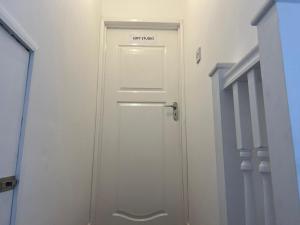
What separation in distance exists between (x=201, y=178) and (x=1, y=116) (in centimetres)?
125

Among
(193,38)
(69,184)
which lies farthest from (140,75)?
(69,184)

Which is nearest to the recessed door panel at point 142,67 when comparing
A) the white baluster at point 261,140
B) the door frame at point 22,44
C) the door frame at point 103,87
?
the door frame at point 103,87

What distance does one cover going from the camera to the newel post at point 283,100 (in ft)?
1.40

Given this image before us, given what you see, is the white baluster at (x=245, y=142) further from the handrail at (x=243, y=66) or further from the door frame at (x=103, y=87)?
the door frame at (x=103, y=87)

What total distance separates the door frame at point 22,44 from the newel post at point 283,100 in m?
0.74

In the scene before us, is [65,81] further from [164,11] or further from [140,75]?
[164,11]

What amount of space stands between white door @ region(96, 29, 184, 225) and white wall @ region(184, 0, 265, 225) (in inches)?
7.7

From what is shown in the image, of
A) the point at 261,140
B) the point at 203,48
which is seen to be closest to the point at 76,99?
the point at 203,48

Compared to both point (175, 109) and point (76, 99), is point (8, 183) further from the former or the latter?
point (175, 109)

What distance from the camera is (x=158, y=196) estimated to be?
6.40ft

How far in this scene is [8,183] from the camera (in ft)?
2.42

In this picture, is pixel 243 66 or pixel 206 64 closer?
pixel 243 66

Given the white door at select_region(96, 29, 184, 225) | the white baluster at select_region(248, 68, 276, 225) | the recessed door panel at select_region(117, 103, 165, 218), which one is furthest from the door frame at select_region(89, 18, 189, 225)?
the white baluster at select_region(248, 68, 276, 225)

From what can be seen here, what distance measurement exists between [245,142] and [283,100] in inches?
11.3
